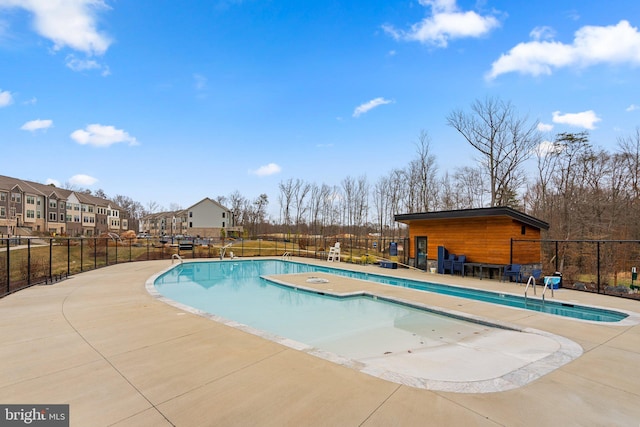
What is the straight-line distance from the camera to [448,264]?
13383 millimetres

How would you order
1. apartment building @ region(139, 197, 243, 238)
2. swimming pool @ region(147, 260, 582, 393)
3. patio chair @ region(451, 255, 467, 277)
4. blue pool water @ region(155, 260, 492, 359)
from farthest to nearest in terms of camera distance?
apartment building @ region(139, 197, 243, 238)
patio chair @ region(451, 255, 467, 277)
blue pool water @ region(155, 260, 492, 359)
swimming pool @ region(147, 260, 582, 393)

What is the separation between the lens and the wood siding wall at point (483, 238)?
11.8 metres

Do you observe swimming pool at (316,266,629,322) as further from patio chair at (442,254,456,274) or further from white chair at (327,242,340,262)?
white chair at (327,242,340,262)

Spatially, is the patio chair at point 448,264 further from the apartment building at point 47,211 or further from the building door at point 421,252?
the apartment building at point 47,211

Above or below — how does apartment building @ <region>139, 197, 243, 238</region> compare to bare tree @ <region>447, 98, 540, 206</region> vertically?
below

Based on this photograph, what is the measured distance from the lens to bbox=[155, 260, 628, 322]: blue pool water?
299 inches

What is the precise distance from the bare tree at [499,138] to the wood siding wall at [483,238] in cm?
891

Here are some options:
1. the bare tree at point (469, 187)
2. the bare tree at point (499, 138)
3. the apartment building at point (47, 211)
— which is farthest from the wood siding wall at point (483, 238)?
the apartment building at point (47, 211)

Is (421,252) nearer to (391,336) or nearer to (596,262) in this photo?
(596,262)

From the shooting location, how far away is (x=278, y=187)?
4272cm

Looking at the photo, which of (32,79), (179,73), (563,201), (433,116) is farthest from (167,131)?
(563,201)

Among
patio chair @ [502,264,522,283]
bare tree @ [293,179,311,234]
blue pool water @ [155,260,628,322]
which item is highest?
bare tree @ [293,179,311,234]

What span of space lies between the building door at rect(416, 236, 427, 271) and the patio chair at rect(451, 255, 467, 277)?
1.68m

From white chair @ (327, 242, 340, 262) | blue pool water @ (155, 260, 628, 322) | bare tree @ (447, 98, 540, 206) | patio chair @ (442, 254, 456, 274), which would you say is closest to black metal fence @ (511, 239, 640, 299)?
patio chair @ (442, 254, 456, 274)
